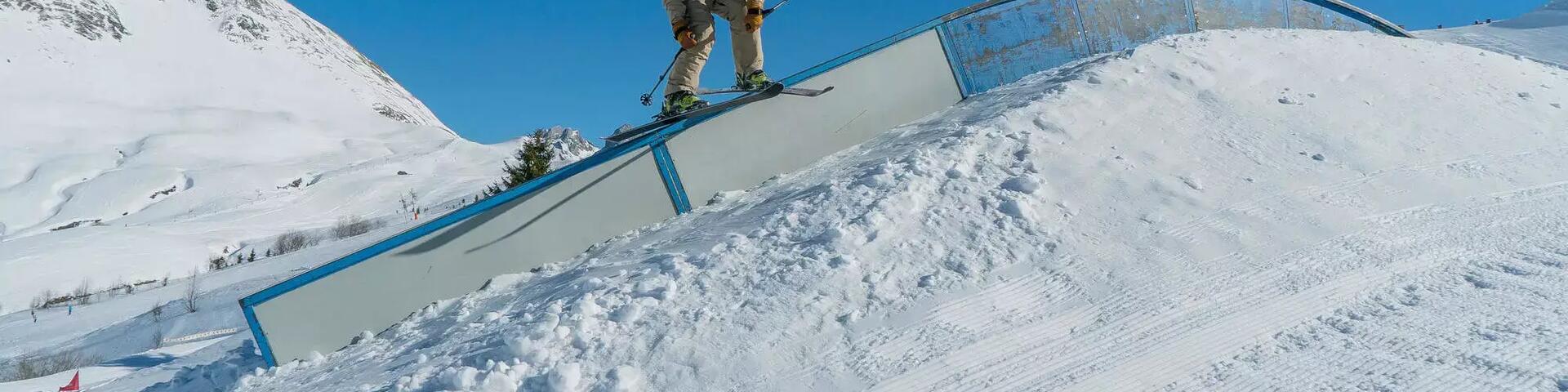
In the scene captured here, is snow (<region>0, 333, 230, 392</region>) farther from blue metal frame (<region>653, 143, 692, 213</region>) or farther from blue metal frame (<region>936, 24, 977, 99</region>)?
blue metal frame (<region>936, 24, 977, 99</region>)

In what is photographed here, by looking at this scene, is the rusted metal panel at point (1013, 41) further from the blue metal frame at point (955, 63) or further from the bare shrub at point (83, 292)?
the bare shrub at point (83, 292)

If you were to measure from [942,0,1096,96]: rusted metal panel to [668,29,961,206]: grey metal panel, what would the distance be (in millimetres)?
591

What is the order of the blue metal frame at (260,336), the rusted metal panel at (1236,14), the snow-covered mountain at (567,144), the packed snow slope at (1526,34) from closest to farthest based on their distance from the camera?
the blue metal frame at (260,336), the rusted metal panel at (1236,14), the packed snow slope at (1526,34), the snow-covered mountain at (567,144)

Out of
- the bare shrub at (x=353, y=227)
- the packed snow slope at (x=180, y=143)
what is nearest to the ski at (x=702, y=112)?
the packed snow slope at (x=180, y=143)

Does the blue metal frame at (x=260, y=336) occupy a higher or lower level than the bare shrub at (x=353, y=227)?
higher

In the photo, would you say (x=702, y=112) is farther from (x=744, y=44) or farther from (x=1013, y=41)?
(x=1013, y=41)

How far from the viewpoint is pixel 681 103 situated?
6824 mm

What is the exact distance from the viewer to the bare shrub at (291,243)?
30.5m

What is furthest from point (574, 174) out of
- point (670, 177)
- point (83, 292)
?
point (83, 292)

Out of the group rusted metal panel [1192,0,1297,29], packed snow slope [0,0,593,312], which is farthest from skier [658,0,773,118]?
packed snow slope [0,0,593,312]

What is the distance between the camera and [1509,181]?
549 centimetres

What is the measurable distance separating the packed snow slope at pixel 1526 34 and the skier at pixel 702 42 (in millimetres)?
11916

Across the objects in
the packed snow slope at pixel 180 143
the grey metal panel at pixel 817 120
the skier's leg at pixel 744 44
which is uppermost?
the packed snow slope at pixel 180 143

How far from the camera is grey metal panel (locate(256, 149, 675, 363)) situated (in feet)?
15.7
